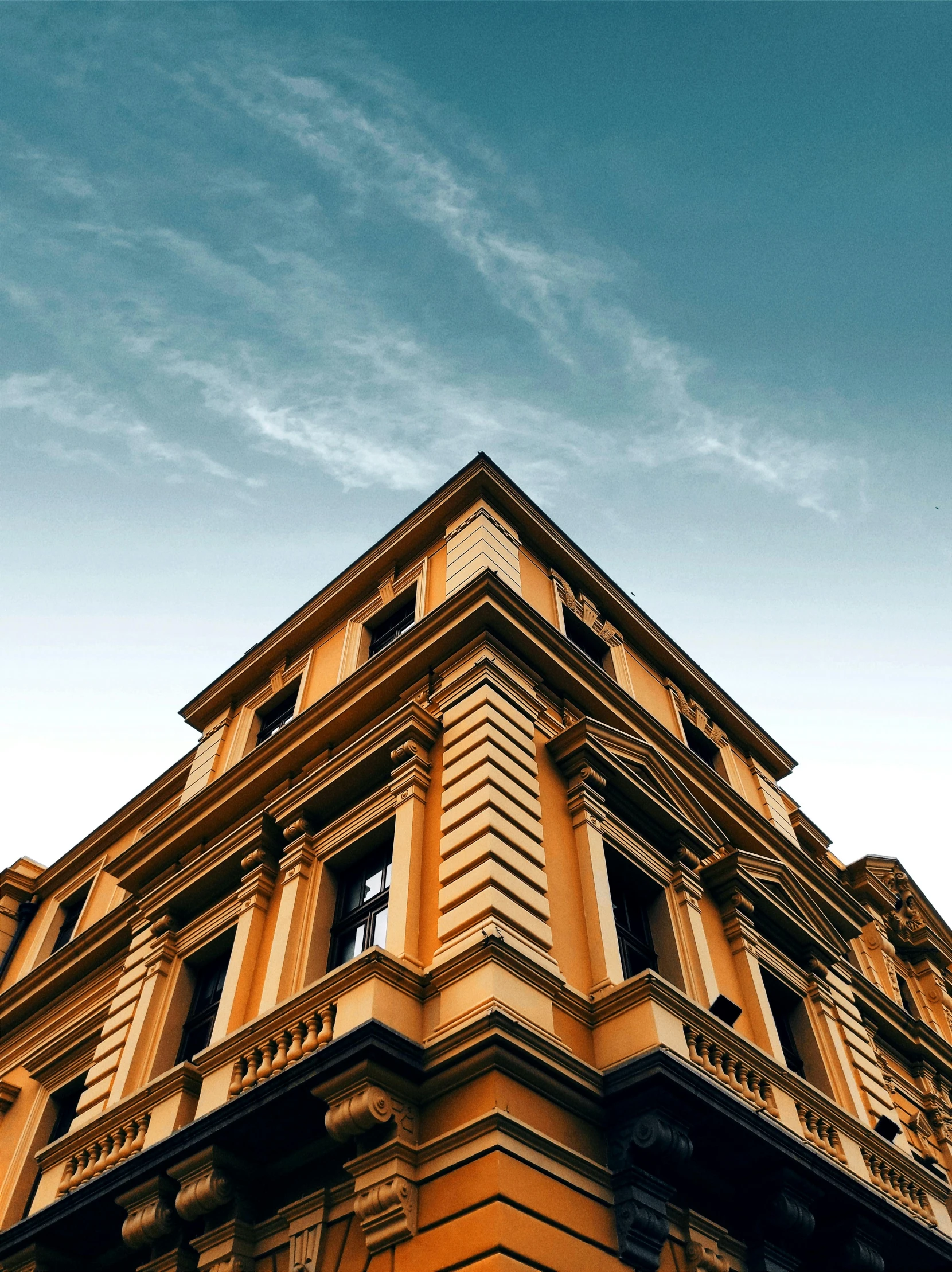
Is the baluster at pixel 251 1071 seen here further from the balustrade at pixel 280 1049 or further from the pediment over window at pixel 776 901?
the pediment over window at pixel 776 901

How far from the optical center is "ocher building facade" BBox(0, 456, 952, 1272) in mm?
9125

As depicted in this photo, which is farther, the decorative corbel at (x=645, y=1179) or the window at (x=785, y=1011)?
the window at (x=785, y=1011)

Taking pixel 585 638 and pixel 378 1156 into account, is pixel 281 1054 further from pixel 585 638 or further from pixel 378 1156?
pixel 585 638

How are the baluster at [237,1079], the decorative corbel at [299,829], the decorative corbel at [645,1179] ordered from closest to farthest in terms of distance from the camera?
the decorative corbel at [645,1179] < the baluster at [237,1079] < the decorative corbel at [299,829]

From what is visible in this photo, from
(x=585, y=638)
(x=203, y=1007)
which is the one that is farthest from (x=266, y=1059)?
(x=585, y=638)

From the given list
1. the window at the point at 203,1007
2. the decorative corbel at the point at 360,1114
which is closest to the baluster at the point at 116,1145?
the window at the point at 203,1007

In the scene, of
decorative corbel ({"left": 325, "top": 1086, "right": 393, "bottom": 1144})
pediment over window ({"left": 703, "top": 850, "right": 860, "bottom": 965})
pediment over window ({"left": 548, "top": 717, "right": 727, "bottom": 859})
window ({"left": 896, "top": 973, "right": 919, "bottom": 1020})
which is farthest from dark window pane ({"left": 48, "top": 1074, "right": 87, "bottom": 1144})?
window ({"left": 896, "top": 973, "right": 919, "bottom": 1020})

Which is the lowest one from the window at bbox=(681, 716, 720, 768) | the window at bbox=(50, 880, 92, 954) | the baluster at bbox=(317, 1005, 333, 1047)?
the baluster at bbox=(317, 1005, 333, 1047)

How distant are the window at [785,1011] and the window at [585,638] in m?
6.38

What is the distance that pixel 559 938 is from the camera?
439 inches

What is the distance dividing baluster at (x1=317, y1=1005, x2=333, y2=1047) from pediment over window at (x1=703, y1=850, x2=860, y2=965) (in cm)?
695

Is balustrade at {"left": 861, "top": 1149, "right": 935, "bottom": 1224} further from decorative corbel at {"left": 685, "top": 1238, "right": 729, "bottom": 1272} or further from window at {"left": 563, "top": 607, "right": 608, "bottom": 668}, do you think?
window at {"left": 563, "top": 607, "right": 608, "bottom": 668}

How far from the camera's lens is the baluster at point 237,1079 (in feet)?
34.8

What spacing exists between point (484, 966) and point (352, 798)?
492 cm
